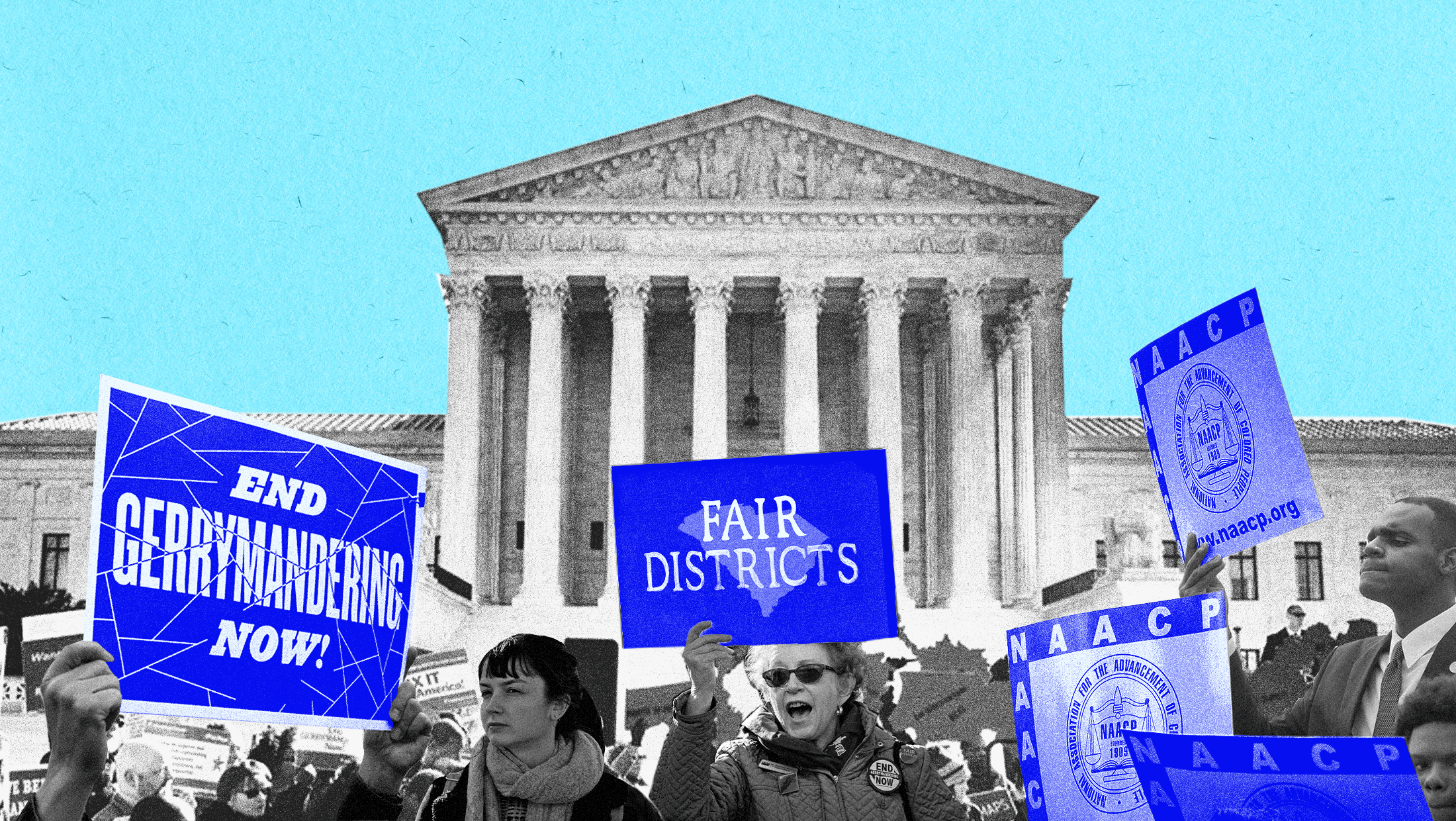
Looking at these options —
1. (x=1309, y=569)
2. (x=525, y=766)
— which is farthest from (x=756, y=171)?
(x=525, y=766)

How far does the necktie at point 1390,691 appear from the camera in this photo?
16.6 feet

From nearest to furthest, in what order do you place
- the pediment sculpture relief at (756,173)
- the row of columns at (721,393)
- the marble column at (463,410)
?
1. the marble column at (463,410)
2. the row of columns at (721,393)
3. the pediment sculpture relief at (756,173)

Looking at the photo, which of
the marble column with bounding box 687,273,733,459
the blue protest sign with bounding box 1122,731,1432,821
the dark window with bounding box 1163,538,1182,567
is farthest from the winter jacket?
the dark window with bounding box 1163,538,1182,567

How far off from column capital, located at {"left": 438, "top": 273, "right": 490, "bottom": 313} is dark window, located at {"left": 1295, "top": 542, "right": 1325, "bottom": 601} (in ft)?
88.6

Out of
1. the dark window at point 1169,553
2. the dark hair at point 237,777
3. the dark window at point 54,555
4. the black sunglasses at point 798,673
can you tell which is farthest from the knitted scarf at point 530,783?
the dark window at point 1169,553

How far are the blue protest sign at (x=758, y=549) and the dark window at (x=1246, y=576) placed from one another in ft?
141

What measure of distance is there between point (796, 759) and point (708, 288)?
117ft

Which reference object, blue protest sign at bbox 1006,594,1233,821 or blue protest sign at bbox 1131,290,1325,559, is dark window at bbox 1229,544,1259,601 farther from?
blue protest sign at bbox 1006,594,1233,821

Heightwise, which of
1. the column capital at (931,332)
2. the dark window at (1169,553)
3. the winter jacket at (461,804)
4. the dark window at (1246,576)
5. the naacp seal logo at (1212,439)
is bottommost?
the winter jacket at (461,804)

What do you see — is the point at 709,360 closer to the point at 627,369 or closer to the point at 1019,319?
the point at 627,369

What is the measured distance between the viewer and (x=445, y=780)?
5.02 meters

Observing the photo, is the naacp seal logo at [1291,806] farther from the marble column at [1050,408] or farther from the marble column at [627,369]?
the marble column at [1050,408]

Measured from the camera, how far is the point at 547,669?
4738 millimetres

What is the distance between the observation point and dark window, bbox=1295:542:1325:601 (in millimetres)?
47312
